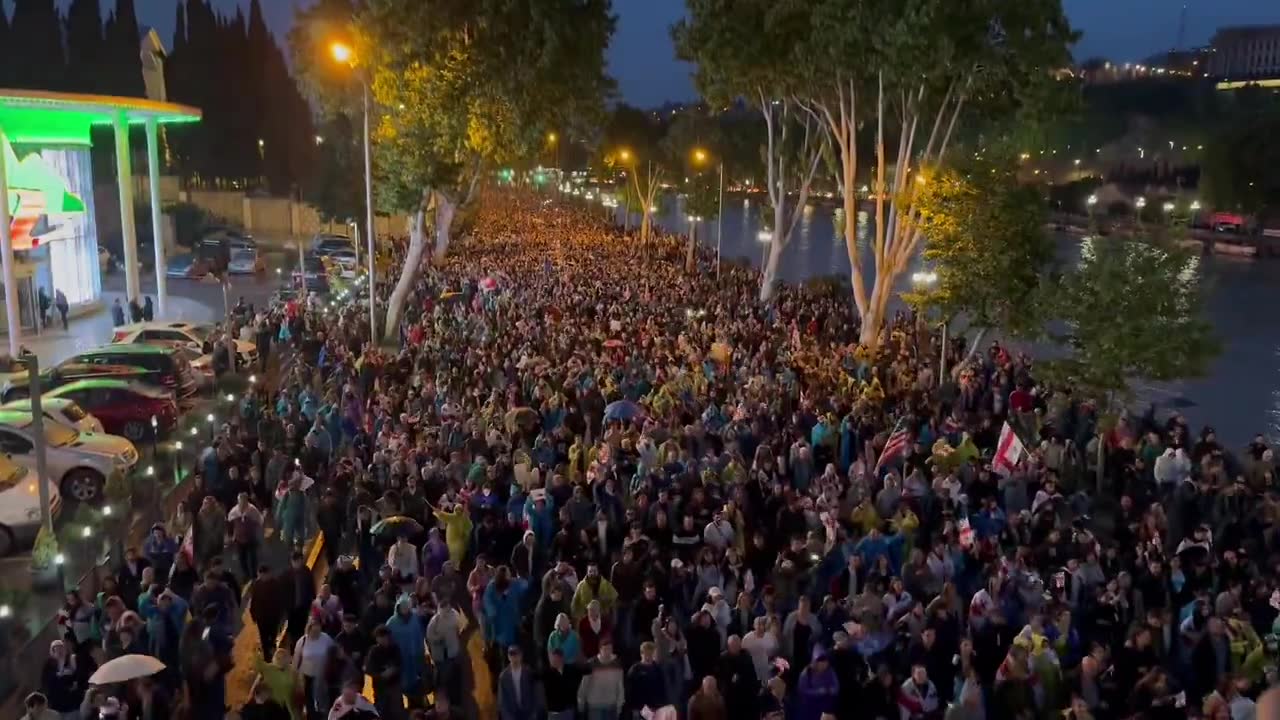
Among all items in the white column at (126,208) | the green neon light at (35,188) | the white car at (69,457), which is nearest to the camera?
the white car at (69,457)

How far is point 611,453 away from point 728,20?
15756mm

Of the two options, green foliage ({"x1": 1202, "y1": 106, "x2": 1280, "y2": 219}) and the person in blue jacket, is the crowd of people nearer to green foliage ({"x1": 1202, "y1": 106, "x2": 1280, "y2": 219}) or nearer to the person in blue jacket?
the person in blue jacket

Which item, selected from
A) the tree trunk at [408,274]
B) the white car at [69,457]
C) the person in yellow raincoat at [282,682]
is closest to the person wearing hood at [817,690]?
the person in yellow raincoat at [282,682]

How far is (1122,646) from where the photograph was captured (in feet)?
26.3

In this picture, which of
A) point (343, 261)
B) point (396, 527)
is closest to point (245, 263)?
point (343, 261)

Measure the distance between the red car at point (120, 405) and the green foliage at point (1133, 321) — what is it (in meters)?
13.9

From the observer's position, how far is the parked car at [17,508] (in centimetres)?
1158

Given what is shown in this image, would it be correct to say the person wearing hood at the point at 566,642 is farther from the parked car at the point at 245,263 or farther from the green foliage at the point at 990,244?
the parked car at the point at 245,263

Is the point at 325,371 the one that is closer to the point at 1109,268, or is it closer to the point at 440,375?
the point at 440,375

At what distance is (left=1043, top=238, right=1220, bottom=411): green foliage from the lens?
643 inches

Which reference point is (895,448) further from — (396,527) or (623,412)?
(396,527)

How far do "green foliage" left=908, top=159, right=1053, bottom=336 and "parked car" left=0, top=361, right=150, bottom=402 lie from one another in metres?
13.9

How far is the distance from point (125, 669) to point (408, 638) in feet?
5.97

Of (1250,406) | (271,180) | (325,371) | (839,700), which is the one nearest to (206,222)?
(271,180)
